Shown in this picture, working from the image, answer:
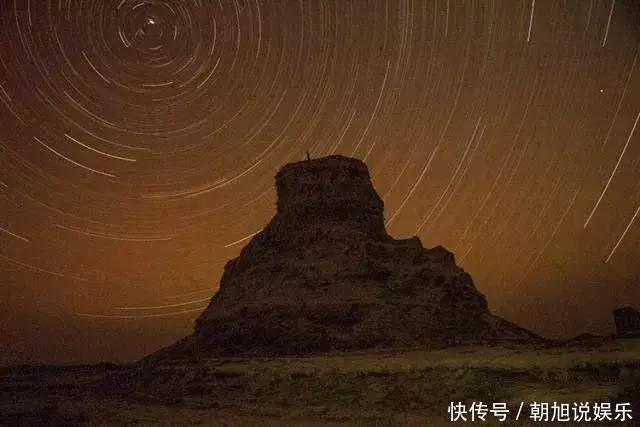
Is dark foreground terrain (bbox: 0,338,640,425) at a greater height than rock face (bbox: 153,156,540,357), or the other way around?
rock face (bbox: 153,156,540,357)

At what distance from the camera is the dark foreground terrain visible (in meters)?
21.8

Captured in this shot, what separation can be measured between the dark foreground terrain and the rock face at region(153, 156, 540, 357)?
6.10 m

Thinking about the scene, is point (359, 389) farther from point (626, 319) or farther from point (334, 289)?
point (626, 319)

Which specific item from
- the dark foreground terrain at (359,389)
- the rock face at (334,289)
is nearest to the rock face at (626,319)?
the rock face at (334,289)

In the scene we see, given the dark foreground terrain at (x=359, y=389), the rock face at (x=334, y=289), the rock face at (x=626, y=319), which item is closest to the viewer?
the dark foreground terrain at (x=359, y=389)

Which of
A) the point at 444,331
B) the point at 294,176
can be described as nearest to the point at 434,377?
the point at 444,331

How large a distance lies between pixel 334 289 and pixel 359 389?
64.3 feet

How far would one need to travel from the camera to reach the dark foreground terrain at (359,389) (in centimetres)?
2178

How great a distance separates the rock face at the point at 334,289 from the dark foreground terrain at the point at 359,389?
240 inches

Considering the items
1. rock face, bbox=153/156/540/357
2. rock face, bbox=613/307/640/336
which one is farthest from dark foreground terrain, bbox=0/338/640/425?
→ rock face, bbox=613/307/640/336

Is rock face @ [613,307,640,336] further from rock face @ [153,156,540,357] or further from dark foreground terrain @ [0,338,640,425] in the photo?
dark foreground terrain @ [0,338,640,425]

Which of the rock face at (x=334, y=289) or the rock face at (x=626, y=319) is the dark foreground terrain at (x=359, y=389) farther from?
the rock face at (x=626, y=319)

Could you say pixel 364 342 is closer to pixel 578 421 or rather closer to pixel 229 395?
pixel 229 395

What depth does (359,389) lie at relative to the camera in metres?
27.3
